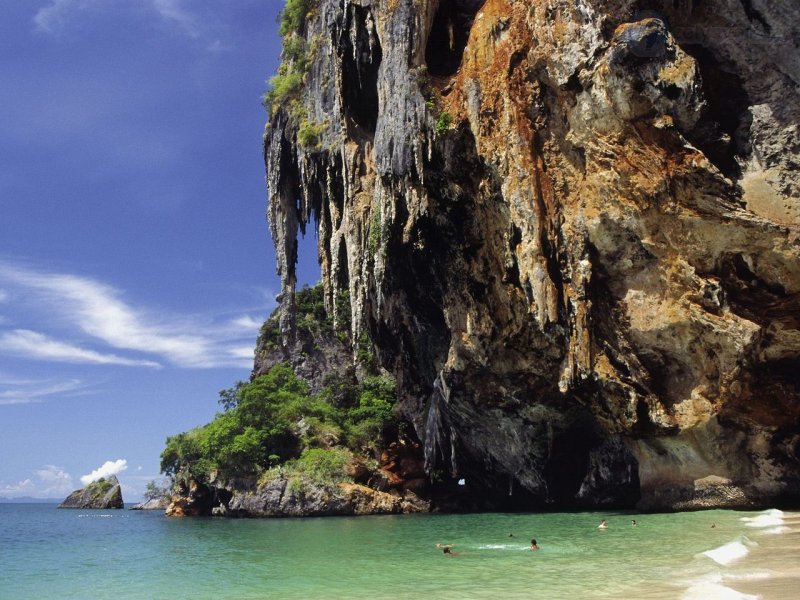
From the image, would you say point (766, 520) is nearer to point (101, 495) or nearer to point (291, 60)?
point (291, 60)

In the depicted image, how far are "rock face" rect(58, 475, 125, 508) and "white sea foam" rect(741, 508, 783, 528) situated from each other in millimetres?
58163

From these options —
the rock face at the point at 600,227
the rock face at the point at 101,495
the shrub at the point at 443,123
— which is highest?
the shrub at the point at 443,123

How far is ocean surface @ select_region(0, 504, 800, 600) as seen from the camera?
844 centimetres

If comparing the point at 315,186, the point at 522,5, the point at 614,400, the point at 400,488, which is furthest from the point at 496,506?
the point at 522,5

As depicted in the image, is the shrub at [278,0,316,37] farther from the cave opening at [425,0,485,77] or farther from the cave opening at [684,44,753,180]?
the cave opening at [684,44,753,180]

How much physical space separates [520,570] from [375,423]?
840 inches

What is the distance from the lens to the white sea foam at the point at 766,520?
44.3 ft

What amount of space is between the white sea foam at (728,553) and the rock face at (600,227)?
7.39m

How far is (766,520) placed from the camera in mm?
14102

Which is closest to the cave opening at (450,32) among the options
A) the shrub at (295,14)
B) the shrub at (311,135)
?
the shrub at (311,135)

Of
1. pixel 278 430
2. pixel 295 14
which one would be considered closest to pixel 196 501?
pixel 278 430

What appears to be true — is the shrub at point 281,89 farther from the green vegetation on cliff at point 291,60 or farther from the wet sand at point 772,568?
the wet sand at point 772,568

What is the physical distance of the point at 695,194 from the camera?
1714cm

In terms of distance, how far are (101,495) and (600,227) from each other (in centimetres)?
5895
